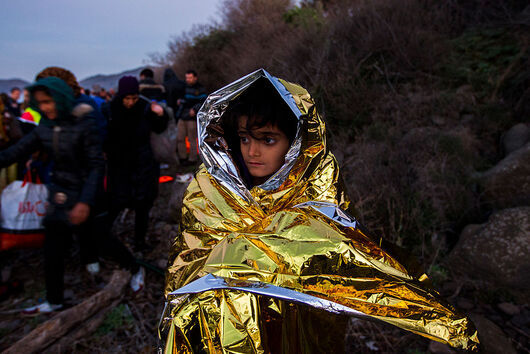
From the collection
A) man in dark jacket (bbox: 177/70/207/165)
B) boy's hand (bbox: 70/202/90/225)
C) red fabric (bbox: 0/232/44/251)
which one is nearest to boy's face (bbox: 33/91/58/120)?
boy's hand (bbox: 70/202/90/225)

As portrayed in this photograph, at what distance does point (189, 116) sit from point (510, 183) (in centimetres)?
538

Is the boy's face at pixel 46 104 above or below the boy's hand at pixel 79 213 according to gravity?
above

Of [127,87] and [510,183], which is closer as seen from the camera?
[127,87]

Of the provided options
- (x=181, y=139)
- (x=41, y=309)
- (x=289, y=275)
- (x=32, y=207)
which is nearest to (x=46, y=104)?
Result: (x=32, y=207)

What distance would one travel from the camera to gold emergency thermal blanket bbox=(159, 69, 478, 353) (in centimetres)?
93

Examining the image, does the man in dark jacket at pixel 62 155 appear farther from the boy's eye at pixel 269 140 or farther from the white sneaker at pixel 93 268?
the boy's eye at pixel 269 140

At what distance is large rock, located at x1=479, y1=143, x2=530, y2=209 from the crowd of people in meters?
3.69

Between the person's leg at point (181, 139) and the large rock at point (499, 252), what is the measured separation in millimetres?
5393

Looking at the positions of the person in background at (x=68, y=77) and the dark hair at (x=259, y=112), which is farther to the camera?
the person in background at (x=68, y=77)

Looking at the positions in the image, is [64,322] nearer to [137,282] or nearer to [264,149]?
[137,282]

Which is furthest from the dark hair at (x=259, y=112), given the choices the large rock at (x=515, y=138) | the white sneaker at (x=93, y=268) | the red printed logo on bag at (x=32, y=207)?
the large rock at (x=515, y=138)

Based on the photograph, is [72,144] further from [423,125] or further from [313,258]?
[423,125]

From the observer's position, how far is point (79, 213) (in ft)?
7.09

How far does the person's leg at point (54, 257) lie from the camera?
2230mm
